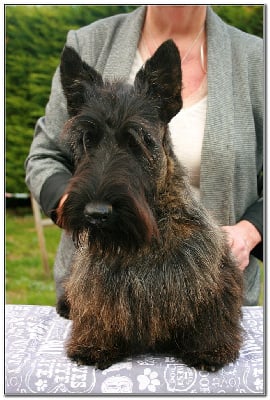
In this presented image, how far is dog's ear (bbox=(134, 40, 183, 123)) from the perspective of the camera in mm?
2016

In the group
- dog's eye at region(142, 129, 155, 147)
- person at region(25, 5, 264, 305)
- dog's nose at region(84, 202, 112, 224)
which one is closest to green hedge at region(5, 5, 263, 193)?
person at region(25, 5, 264, 305)

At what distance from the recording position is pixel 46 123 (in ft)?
9.52

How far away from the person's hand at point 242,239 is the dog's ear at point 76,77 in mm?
927

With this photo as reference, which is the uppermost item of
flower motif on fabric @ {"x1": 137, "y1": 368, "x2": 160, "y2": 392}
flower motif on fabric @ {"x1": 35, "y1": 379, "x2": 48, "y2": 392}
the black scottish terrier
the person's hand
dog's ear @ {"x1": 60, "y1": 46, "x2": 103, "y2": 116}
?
dog's ear @ {"x1": 60, "y1": 46, "x2": 103, "y2": 116}

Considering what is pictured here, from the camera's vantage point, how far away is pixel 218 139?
2666 mm

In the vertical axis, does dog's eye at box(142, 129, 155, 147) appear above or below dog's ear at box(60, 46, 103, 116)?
below

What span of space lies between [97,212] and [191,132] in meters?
1.14

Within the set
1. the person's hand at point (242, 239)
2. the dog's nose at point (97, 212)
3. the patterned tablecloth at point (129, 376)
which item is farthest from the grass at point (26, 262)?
the dog's nose at point (97, 212)

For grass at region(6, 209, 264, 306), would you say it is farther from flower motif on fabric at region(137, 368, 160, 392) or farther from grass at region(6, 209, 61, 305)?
flower motif on fabric at region(137, 368, 160, 392)

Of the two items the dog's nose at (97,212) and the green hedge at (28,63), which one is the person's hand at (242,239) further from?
the green hedge at (28,63)

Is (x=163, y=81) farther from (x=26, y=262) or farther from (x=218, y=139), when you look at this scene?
(x=26, y=262)

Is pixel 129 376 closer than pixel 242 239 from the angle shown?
Yes

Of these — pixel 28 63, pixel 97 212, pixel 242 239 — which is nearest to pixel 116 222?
pixel 97 212

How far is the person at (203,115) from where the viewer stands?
→ 2.69 metres
